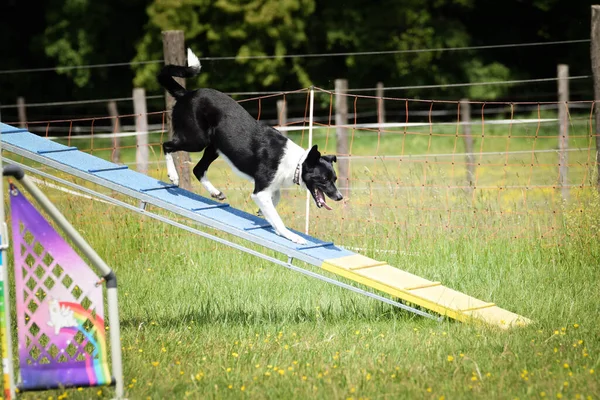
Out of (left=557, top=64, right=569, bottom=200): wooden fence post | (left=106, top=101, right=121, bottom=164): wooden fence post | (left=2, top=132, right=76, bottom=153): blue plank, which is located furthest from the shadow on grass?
(left=557, top=64, right=569, bottom=200): wooden fence post

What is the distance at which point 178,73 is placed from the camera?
536 centimetres

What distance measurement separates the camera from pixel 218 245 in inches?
276

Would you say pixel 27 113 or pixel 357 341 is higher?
pixel 27 113

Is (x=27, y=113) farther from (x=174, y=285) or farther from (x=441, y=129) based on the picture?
(x=174, y=285)

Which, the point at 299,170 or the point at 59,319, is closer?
the point at 59,319

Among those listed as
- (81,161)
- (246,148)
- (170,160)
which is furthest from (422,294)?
(81,161)

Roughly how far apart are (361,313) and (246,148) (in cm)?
132

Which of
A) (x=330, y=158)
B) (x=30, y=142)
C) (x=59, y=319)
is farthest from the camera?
(x=30, y=142)

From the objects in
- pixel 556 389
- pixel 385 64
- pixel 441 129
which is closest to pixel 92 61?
pixel 385 64

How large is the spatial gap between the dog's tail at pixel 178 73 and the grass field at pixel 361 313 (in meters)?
1.43

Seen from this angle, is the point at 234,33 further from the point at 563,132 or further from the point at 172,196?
the point at 172,196

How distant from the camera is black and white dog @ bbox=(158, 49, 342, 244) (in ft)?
16.2

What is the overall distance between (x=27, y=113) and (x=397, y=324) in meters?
20.3

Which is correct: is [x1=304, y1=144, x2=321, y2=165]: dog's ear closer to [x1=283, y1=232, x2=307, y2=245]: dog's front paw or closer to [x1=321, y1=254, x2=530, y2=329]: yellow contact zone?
[x1=283, y1=232, x2=307, y2=245]: dog's front paw
